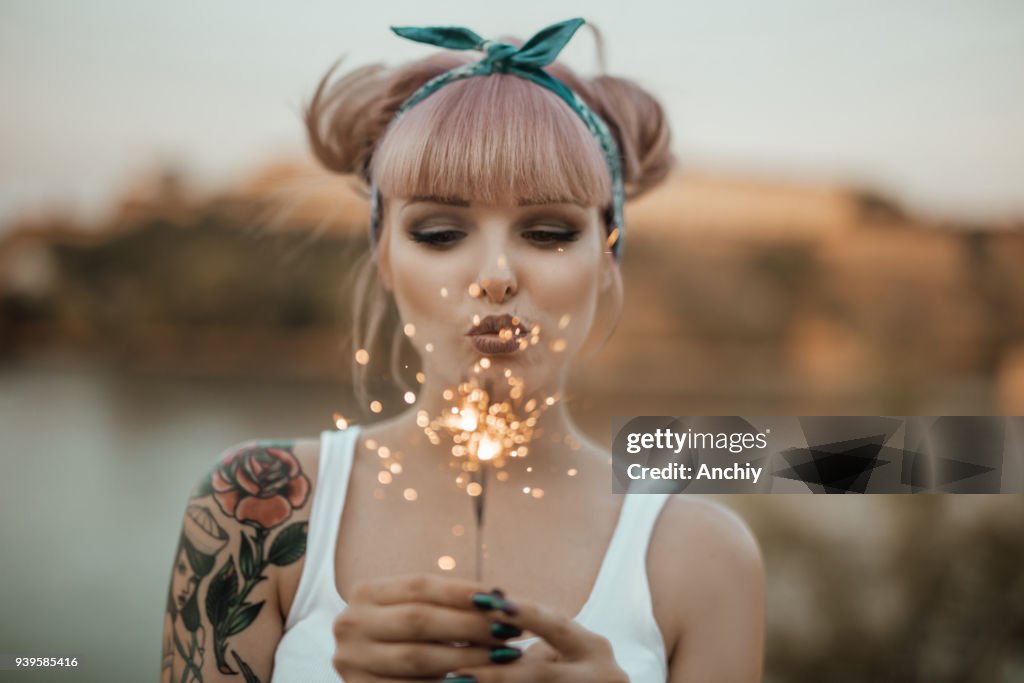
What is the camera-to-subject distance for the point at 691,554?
4.74ft

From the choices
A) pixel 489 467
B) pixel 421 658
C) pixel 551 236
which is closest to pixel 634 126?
pixel 551 236

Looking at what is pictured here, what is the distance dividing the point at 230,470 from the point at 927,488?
103 inches

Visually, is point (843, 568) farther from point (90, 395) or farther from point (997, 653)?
point (90, 395)

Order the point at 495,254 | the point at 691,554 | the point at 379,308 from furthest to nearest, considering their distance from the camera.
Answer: the point at 379,308, the point at 691,554, the point at 495,254

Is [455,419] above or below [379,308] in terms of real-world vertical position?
below

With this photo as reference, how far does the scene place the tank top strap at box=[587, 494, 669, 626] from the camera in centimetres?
138

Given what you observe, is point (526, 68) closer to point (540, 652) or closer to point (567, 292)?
point (567, 292)

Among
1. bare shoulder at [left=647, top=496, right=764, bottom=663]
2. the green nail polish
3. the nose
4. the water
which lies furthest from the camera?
the water

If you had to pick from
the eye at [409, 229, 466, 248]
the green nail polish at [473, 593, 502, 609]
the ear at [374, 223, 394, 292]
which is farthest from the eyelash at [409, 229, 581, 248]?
the green nail polish at [473, 593, 502, 609]

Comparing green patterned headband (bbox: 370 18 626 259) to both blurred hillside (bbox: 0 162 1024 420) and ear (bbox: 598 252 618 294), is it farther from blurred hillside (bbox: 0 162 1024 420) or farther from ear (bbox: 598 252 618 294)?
blurred hillside (bbox: 0 162 1024 420)

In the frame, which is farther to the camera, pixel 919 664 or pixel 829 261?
pixel 829 261

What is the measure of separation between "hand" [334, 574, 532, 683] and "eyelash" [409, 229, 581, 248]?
0.55 m

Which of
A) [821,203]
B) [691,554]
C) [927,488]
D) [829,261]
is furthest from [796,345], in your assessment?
[691,554]
